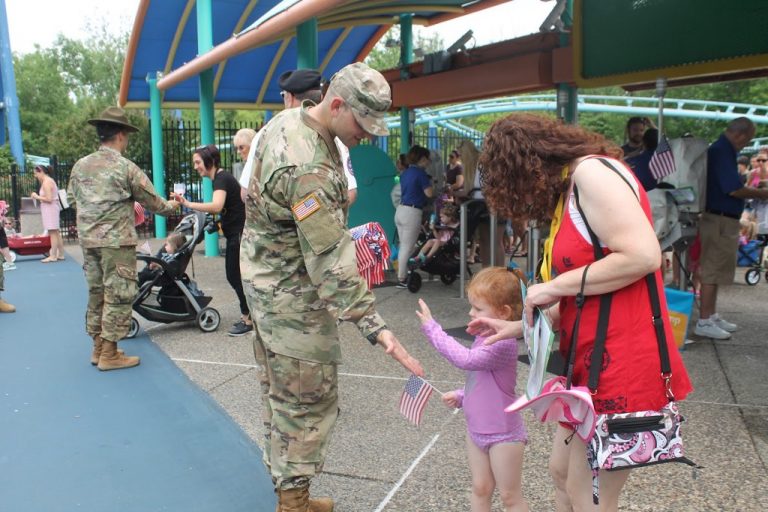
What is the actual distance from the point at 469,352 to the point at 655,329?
2.24ft

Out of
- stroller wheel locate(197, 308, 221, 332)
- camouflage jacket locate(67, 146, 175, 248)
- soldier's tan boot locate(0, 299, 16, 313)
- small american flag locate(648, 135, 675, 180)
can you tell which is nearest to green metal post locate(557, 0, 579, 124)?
small american flag locate(648, 135, 675, 180)

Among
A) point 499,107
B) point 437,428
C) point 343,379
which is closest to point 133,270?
point 343,379

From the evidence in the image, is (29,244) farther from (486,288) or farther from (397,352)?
(486,288)

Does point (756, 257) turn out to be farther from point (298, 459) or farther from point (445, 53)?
point (298, 459)

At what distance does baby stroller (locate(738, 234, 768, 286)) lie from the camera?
901cm

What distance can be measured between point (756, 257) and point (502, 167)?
28.6 ft

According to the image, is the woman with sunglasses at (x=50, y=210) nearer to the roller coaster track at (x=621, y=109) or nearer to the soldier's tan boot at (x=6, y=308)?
the soldier's tan boot at (x=6, y=308)

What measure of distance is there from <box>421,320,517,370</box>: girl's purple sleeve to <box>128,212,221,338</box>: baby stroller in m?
4.72

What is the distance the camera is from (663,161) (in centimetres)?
560

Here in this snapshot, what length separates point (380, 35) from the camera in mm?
14727

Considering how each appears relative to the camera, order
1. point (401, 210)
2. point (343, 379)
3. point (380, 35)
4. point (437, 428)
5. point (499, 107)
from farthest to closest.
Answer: point (499, 107) < point (380, 35) < point (401, 210) < point (343, 379) < point (437, 428)

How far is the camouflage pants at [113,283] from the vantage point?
5406mm

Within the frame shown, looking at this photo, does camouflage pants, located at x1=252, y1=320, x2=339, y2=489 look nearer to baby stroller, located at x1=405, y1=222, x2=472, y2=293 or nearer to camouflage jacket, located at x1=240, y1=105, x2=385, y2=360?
camouflage jacket, located at x1=240, y1=105, x2=385, y2=360

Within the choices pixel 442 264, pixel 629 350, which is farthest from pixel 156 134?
pixel 629 350
